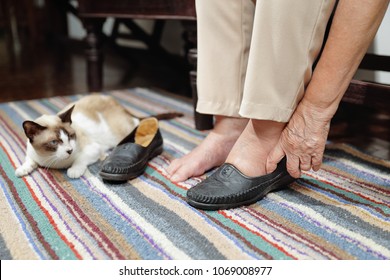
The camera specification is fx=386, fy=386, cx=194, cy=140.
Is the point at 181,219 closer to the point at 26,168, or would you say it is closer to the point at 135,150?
the point at 135,150

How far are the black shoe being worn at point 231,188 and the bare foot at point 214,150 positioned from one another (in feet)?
0.35

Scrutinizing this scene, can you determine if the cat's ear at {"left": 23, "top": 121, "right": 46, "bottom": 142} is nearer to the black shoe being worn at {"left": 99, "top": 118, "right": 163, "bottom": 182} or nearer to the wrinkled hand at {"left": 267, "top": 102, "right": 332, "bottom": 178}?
the black shoe being worn at {"left": 99, "top": 118, "right": 163, "bottom": 182}

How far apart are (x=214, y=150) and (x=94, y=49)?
39.6 inches

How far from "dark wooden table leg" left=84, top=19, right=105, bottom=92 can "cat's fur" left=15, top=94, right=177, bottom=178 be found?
2.24 ft

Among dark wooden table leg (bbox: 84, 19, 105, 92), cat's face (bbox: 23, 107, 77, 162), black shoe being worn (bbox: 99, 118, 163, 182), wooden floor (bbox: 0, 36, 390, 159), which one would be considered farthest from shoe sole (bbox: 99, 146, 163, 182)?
dark wooden table leg (bbox: 84, 19, 105, 92)

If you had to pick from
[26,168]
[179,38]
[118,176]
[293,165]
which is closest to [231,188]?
[293,165]

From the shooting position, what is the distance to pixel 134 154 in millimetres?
813

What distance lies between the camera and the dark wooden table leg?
1.61m

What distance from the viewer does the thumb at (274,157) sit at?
690 mm

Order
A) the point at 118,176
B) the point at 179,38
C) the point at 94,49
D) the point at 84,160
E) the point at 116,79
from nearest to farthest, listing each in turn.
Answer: the point at 118,176, the point at 84,160, the point at 94,49, the point at 116,79, the point at 179,38

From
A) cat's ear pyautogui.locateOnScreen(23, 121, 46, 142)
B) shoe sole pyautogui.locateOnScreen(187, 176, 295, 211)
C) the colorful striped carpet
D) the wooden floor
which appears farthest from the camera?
the wooden floor

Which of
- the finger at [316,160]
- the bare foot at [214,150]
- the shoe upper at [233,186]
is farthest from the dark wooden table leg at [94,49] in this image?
the finger at [316,160]

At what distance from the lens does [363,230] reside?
61cm

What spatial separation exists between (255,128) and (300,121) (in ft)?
0.28
